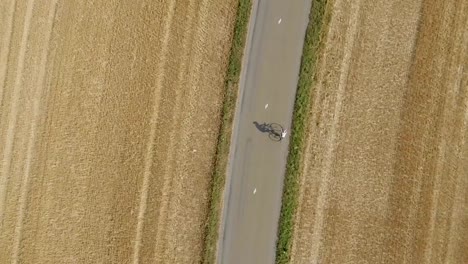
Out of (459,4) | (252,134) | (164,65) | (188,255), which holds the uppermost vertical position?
A: (459,4)

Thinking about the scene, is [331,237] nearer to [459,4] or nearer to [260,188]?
[260,188]

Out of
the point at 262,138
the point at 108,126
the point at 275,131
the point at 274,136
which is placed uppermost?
the point at 275,131

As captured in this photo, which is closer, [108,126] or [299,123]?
[299,123]

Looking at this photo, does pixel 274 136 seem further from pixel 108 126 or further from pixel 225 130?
pixel 108 126

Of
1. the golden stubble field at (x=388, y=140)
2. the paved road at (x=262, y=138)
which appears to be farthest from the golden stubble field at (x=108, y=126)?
the golden stubble field at (x=388, y=140)

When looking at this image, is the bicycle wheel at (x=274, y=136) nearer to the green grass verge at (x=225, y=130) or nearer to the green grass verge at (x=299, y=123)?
the green grass verge at (x=299, y=123)

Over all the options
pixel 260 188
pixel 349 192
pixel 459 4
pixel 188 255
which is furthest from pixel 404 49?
pixel 188 255

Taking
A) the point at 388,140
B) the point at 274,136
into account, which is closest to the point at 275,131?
the point at 274,136

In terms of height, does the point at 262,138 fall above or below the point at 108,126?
above
